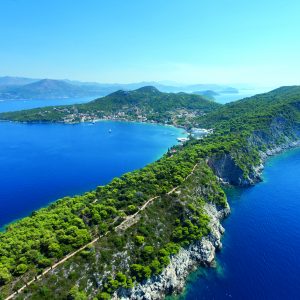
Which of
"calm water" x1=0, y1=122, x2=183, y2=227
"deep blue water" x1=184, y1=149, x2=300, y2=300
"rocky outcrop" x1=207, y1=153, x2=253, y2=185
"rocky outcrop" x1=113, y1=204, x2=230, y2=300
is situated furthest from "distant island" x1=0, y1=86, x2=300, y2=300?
"calm water" x1=0, y1=122, x2=183, y2=227

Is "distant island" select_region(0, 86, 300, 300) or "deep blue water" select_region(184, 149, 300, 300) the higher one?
"distant island" select_region(0, 86, 300, 300)

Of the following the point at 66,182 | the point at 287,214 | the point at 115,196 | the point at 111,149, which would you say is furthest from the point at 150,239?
the point at 111,149

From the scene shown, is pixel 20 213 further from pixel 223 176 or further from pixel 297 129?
pixel 297 129

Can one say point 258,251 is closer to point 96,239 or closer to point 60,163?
point 96,239

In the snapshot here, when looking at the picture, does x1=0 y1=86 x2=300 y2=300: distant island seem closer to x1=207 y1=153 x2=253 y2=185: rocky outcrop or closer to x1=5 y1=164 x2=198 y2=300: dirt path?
x1=5 y1=164 x2=198 y2=300: dirt path

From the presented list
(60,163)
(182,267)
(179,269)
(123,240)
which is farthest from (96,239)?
(60,163)

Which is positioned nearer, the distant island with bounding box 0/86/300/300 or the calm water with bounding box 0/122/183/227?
the distant island with bounding box 0/86/300/300

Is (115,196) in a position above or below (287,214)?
above
